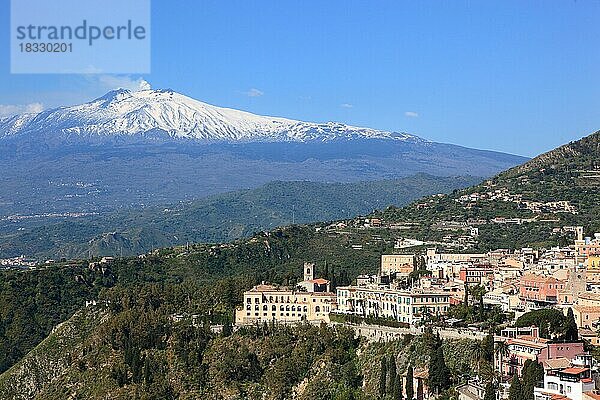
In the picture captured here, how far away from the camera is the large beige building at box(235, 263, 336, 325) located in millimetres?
38562

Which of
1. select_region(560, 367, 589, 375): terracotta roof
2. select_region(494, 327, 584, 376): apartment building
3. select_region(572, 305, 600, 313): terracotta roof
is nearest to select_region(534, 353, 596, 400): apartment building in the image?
select_region(560, 367, 589, 375): terracotta roof

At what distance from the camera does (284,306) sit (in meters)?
38.8

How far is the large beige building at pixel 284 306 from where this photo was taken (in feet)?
127

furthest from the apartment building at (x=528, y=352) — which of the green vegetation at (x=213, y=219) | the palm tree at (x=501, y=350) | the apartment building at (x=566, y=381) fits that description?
the green vegetation at (x=213, y=219)

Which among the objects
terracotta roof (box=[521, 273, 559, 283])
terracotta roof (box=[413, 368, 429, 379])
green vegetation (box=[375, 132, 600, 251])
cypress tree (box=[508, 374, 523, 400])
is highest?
green vegetation (box=[375, 132, 600, 251])

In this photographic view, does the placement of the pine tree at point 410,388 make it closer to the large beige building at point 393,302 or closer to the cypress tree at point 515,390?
the cypress tree at point 515,390

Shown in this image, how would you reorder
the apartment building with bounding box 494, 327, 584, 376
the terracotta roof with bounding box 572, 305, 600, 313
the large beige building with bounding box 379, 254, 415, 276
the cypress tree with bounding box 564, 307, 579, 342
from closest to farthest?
the apartment building with bounding box 494, 327, 584, 376 < the cypress tree with bounding box 564, 307, 579, 342 < the terracotta roof with bounding box 572, 305, 600, 313 < the large beige building with bounding box 379, 254, 415, 276

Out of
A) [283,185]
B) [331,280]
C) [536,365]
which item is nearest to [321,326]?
[331,280]

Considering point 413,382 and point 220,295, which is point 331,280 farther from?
point 413,382

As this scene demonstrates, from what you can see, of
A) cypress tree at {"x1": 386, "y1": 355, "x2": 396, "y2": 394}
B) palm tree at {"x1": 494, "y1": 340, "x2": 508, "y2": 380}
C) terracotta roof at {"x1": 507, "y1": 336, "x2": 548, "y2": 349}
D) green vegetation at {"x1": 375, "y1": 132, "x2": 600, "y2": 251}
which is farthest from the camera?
green vegetation at {"x1": 375, "y1": 132, "x2": 600, "y2": 251}

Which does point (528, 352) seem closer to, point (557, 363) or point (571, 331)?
point (557, 363)

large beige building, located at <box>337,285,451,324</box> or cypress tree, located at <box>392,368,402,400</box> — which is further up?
large beige building, located at <box>337,285,451,324</box>

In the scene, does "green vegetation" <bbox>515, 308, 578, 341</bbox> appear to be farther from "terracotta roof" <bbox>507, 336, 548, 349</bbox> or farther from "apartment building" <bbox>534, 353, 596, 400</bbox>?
"apartment building" <bbox>534, 353, 596, 400</bbox>

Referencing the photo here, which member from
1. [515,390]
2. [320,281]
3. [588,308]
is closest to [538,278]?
[588,308]
